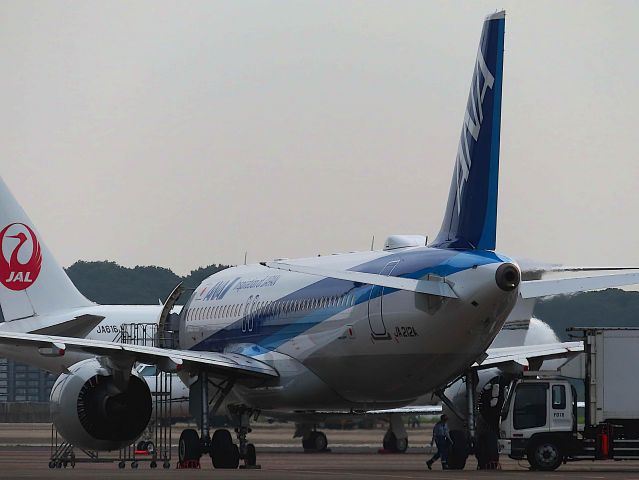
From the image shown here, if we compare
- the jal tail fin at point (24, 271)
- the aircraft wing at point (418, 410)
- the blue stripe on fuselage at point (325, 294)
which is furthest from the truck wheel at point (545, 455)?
the jal tail fin at point (24, 271)

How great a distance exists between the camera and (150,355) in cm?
3394

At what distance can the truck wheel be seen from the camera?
33125 mm

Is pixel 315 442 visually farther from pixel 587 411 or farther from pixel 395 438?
pixel 587 411

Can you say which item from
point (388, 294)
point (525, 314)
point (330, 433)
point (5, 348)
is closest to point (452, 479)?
point (388, 294)

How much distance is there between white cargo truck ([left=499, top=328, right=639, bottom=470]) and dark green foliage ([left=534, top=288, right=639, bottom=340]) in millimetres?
55363

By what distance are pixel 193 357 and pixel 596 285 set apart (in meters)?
9.32

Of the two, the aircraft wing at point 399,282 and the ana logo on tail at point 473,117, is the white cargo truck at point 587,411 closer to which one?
the ana logo on tail at point 473,117

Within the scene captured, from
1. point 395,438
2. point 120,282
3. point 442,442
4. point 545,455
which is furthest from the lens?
point 120,282

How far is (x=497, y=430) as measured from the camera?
1407 inches

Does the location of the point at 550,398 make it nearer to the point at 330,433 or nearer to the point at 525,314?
the point at 525,314

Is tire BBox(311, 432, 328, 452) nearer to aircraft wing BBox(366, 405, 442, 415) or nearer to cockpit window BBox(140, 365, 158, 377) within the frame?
aircraft wing BBox(366, 405, 442, 415)

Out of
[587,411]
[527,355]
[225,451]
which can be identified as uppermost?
[527,355]

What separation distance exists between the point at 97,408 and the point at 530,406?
9934 millimetres

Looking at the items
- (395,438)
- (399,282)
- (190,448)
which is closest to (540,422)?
(399,282)
